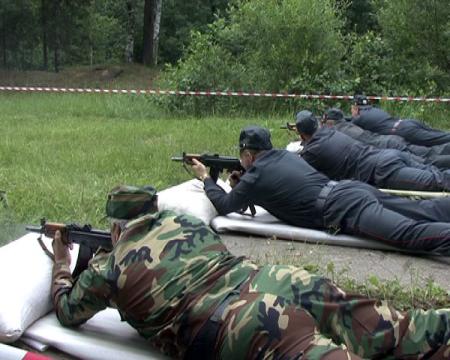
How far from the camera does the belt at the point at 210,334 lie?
118 inches

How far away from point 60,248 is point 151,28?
24.9m

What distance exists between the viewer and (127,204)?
3.29m

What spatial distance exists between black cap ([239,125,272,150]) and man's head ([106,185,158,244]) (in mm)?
2021

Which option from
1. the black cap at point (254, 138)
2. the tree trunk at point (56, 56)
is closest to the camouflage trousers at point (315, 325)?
the black cap at point (254, 138)

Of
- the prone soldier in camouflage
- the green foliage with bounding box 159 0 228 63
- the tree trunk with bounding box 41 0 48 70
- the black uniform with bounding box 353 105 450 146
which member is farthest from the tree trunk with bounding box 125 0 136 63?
the prone soldier in camouflage

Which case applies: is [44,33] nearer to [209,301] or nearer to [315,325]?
[209,301]

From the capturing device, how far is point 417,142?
8023mm

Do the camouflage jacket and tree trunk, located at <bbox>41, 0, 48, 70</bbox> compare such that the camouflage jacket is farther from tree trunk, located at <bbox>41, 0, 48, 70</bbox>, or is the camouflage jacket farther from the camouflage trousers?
tree trunk, located at <bbox>41, 0, 48, 70</bbox>

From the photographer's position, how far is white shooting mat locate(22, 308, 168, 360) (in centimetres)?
346

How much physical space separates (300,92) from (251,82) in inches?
55.7

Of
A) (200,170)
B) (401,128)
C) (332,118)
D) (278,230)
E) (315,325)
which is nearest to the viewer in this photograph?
(315,325)

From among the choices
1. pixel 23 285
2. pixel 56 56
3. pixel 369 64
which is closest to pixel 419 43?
pixel 369 64

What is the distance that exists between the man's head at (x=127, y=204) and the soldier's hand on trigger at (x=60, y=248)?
643mm

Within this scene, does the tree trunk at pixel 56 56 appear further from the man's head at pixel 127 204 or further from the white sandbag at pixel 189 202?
the man's head at pixel 127 204
